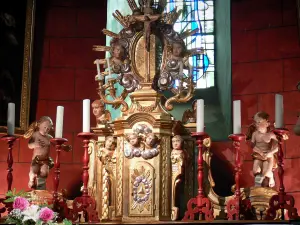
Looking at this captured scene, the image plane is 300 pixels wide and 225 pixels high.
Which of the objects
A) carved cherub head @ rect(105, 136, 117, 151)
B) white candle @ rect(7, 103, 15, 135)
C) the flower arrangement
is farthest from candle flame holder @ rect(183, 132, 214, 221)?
the flower arrangement

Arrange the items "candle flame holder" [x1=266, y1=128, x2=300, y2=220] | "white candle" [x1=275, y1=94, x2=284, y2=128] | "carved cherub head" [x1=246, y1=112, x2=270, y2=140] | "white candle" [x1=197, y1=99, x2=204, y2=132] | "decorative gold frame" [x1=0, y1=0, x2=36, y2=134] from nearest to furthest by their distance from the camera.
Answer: "candle flame holder" [x1=266, y1=128, x2=300, y2=220]
"white candle" [x1=275, y1=94, x2=284, y2=128]
"white candle" [x1=197, y1=99, x2=204, y2=132]
"carved cherub head" [x1=246, y1=112, x2=270, y2=140]
"decorative gold frame" [x1=0, y1=0, x2=36, y2=134]

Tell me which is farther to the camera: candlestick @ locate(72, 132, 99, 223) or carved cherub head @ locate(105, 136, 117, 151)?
carved cherub head @ locate(105, 136, 117, 151)

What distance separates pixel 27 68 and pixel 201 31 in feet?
5.69

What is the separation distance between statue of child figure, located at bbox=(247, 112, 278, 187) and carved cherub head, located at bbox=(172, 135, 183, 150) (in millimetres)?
564

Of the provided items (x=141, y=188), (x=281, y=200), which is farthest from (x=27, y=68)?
(x=281, y=200)

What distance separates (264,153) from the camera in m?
6.39

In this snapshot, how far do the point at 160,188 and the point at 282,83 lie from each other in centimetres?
165

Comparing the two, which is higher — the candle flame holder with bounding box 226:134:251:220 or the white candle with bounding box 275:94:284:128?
the white candle with bounding box 275:94:284:128

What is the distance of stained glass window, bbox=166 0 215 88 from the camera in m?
7.96

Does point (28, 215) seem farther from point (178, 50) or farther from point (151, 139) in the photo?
point (178, 50)

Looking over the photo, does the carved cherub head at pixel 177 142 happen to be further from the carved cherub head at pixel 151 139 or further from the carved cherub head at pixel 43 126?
the carved cherub head at pixel 43 126

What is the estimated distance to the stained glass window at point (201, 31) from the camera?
7.96 metres

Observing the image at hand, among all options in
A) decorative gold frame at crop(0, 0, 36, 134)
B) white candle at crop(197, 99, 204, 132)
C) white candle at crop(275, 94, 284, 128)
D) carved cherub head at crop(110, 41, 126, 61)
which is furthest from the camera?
decorative gold frame at crop(0, 0, 36, 134)

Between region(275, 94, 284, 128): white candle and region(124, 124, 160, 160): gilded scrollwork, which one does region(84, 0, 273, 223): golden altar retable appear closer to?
region(124, 124, 160, 160): gilded scrollwork
